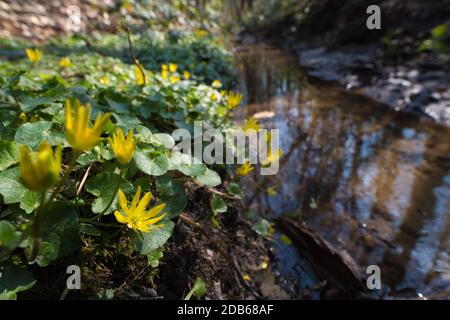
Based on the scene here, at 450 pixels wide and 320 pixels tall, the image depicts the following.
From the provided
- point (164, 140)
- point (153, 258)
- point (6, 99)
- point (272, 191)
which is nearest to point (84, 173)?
point (164, 140)

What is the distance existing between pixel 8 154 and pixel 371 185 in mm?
2860

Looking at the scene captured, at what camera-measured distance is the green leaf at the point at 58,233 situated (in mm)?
947

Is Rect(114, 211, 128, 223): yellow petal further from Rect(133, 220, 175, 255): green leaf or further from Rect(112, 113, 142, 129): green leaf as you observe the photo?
Rect(112, 113, 142, 129): green leaf

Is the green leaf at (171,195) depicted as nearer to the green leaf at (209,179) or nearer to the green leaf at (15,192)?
the green leaf at (209,179)

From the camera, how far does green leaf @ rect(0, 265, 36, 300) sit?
2.86ft

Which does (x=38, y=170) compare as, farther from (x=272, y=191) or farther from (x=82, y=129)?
(x=272, y=191)

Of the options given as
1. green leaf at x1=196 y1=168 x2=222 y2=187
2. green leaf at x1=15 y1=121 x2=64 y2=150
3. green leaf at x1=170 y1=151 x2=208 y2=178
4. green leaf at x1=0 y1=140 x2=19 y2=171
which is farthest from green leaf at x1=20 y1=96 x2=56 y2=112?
green leaf at x1=196 y1=168 x2=222 y2=187

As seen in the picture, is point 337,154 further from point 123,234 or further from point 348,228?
point 123,234

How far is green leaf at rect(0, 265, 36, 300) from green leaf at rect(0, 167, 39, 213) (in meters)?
0.17

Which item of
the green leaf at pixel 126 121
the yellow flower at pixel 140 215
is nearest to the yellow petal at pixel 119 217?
the yellow flower at pixel 140 215

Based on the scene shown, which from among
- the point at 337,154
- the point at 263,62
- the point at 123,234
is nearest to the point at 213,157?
the point at 123,234

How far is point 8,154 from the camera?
3.60 ft

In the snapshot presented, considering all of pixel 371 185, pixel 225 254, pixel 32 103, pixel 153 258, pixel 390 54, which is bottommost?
pixel 225 254
